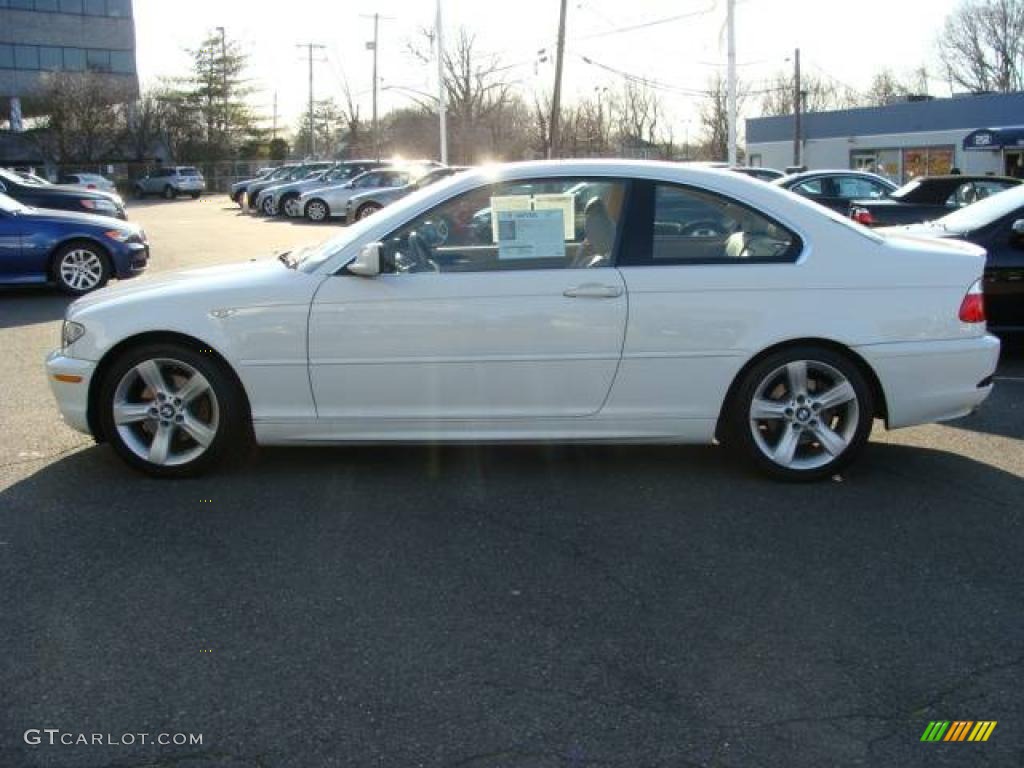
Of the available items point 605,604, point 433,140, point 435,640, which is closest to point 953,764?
point 605,604

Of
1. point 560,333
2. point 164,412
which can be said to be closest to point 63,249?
point 164,412

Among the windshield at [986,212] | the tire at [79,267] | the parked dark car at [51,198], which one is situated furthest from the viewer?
the parked dark car at [51,198]

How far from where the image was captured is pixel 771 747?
2.90 m

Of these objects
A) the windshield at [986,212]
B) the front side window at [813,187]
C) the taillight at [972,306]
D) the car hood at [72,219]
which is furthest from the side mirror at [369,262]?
the front side window at [813,187]

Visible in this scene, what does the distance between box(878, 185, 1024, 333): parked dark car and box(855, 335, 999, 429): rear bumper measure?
2.82 m

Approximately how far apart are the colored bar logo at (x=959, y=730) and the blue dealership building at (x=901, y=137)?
39.0 meters

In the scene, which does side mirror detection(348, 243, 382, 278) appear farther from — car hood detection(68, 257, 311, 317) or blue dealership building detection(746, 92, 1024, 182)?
blue dealership building detection(746, 92, 1024, 182)

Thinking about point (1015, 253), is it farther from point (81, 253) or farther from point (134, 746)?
point (81, 253)

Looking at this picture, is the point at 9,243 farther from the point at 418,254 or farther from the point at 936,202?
the point at 936,202

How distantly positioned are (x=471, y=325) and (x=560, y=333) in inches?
16.8

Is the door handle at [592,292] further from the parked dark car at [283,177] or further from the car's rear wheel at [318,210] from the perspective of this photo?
the parked dark car at [283,177]

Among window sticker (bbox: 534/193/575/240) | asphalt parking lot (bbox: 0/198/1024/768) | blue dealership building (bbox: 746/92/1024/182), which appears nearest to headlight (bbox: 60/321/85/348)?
asphalt parking lot (bbox: 0/198/1024/768)

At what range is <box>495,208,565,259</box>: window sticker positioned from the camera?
513 cm

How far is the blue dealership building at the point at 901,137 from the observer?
149 ft
